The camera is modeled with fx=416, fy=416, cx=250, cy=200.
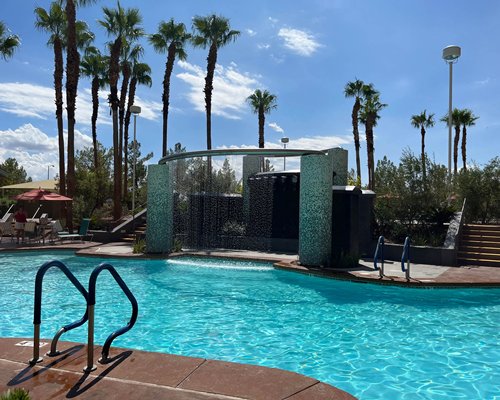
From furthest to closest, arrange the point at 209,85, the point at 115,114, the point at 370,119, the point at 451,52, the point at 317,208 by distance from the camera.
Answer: the point at 370,119
the point at 209,85
the point at 115,114
the point at 451,52
the point at 317,208

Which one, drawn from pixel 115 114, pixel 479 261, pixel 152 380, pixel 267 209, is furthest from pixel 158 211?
pixel 115 114

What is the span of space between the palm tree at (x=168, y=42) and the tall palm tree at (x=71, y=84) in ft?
29.8

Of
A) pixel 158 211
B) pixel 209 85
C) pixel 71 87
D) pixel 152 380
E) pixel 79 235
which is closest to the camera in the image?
pixel 152 380

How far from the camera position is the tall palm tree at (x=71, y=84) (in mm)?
22266

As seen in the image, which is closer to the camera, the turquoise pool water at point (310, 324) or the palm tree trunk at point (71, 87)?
the turquoise pool water at point (310, 324)

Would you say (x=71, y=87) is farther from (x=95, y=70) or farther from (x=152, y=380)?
(x=152, y=380)

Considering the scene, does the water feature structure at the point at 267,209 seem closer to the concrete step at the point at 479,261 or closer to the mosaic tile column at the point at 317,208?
the mosaic tile column at the point at 317,208

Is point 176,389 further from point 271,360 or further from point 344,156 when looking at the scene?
point 344,156

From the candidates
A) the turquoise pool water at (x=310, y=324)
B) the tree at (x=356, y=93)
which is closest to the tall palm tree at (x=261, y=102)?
the tree at (x=356, y=93)

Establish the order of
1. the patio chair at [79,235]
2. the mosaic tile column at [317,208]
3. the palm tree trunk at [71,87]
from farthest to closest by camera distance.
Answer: the palm tree trunk at [71,87] < the patio chair at [79,235] < the mosaic tile column at [317,208]

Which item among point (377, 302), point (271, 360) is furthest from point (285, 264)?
point (271, 360)

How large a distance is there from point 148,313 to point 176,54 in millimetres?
29087

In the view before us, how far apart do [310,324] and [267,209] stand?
→ 36.5 ft

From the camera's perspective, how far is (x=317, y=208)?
40.8ft
